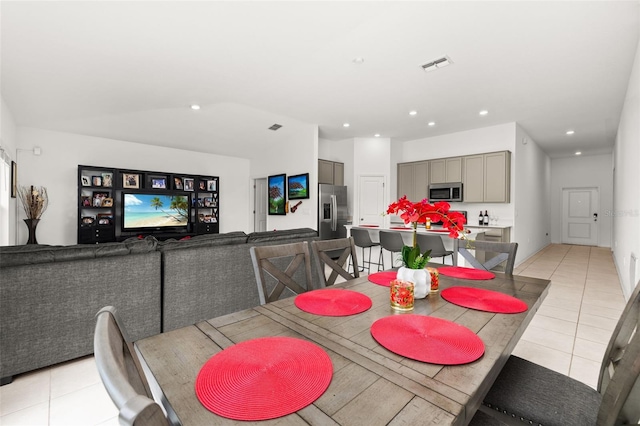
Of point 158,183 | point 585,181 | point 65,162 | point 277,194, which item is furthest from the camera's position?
point 585,181

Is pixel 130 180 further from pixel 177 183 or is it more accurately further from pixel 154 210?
pixel 177 183

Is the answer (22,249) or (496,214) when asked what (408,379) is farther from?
(496,214)

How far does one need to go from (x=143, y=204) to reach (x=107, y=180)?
72cm

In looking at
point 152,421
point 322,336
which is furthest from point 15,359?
point 152,421

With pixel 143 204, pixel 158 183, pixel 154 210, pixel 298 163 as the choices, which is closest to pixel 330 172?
pixel 298 163

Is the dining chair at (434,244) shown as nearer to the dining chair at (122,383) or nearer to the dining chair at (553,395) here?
the dining chair at (553,395)

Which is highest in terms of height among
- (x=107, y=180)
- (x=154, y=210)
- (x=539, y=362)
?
(x=107, y=180)

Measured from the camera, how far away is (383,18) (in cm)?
242

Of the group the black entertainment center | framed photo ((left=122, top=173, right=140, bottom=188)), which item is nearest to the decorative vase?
the black entertainment center

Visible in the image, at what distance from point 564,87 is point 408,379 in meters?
4.73

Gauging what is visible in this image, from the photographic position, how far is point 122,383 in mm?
437

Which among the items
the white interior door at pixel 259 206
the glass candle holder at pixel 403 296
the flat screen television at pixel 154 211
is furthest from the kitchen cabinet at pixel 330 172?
the glass candle holder at pixel 403 296

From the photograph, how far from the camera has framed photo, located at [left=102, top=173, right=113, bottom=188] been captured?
5.25 meters

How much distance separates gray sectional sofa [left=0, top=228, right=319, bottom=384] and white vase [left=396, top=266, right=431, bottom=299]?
5.64 ft
